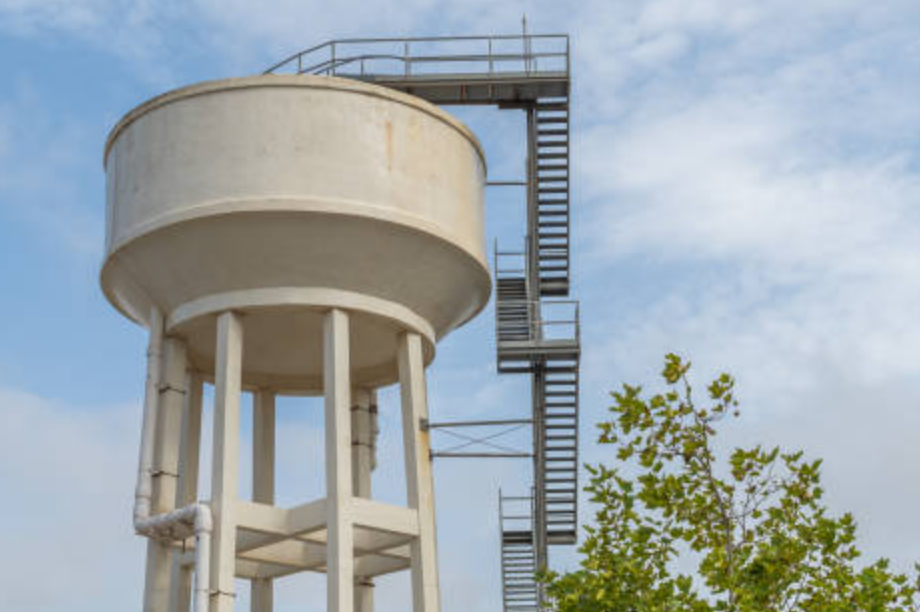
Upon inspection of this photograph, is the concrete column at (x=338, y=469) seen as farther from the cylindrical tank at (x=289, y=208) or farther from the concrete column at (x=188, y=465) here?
the concrete column at (x=188, y=465)

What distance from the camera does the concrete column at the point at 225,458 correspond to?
701 inches

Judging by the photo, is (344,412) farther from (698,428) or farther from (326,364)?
(698,428)

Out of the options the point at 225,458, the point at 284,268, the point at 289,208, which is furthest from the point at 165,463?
the point at 289,208

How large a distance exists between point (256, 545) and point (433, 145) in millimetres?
5577

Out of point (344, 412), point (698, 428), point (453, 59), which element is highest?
point (453, 59)

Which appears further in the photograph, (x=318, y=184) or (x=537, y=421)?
(x=537, y=421)

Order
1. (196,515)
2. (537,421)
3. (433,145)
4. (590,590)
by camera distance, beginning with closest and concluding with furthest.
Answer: (590,590)
(196,515)
(433,145)
(537,421)

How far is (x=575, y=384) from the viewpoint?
22.5 metres

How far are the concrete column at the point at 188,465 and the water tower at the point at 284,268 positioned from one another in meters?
0.05

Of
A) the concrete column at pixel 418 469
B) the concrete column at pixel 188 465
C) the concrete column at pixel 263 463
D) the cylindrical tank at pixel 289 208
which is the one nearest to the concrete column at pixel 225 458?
the cylindrical tank at pixel 289 208

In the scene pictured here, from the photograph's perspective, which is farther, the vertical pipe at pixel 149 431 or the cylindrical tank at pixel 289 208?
the vertical pipe at pixel 149 431

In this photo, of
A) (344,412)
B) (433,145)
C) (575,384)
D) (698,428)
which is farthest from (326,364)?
(698,428)

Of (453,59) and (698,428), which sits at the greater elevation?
(453,59)

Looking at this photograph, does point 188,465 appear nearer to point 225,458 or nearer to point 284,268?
point 225,458
